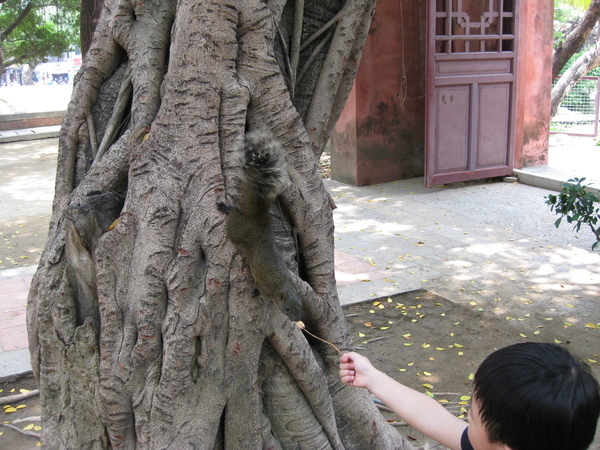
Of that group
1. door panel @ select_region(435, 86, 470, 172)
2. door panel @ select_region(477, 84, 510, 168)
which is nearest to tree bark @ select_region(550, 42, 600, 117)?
door panel @ select_region(477, 84, 510, 168)

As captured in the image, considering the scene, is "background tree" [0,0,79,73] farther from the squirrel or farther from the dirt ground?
the squirrel

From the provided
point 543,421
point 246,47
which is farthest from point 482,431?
point 246,47

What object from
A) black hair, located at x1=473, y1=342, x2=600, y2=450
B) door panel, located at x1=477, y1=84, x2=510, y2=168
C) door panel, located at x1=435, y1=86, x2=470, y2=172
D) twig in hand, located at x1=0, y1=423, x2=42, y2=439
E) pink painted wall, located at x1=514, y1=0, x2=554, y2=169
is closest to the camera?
black hair, located at x1=473, y1=342, x2=600, y2=450

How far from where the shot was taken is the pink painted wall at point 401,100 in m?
8.80

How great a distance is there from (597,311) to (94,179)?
3.87m

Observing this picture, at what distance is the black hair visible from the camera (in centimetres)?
134

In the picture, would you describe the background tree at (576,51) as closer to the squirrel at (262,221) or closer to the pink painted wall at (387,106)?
the pink painted wall at (387,106)

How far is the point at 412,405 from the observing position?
1785 millimetres

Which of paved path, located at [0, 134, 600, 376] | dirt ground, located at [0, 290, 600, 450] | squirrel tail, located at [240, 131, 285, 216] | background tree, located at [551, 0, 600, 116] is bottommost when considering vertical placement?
dirt ground, located at [0, 290, 600, 450]

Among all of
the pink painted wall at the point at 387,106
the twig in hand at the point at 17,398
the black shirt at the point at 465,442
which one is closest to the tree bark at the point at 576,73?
the pink painted wall at the point at 387,106

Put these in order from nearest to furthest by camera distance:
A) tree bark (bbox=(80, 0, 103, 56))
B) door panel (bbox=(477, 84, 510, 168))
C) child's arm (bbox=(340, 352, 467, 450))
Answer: child's arm (bbox=(340, 352, 467, 450)), tree bark (bbox=(80, 0, 103, 56)), door panel (bbox=(477, 84, 510, 168))

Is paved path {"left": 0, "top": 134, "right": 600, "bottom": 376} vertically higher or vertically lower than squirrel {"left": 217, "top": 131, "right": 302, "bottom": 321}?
Answer: lower

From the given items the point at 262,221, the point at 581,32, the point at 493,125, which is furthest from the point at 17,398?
the point at 581,32

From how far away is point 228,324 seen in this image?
241 cm
